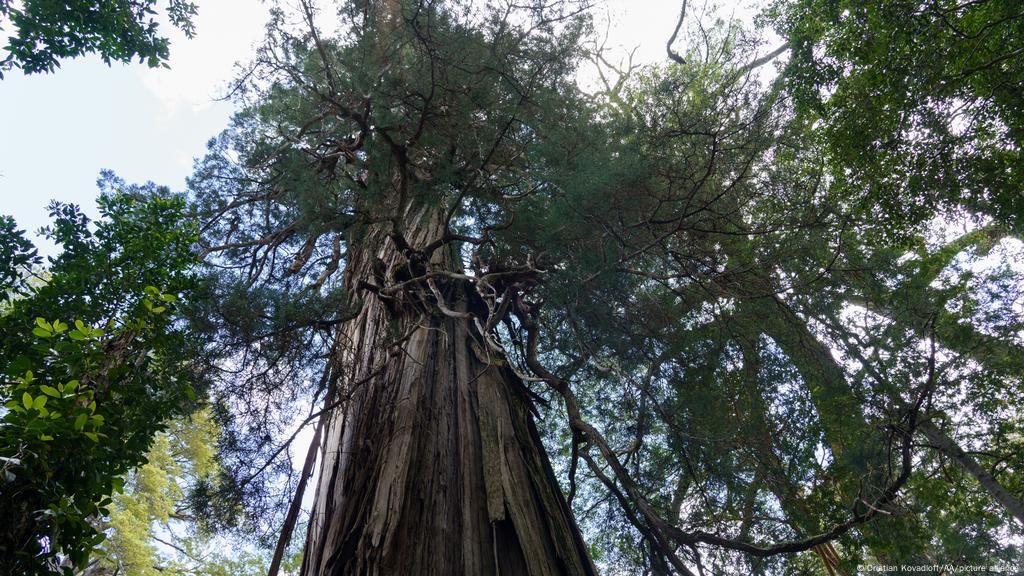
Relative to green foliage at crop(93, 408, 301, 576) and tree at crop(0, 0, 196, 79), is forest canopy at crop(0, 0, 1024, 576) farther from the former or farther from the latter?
green foliage at crop(93, 408, 301, 576)

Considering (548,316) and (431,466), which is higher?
(548,316)

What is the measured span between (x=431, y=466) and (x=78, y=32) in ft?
10.1

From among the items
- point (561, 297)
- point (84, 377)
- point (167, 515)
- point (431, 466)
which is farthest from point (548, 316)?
point (167, 515)

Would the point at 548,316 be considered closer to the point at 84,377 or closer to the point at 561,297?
the point at 561,297

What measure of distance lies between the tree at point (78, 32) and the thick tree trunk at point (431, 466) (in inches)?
78.5

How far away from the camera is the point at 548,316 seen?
532 cm

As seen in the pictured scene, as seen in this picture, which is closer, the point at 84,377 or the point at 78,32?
the point at 84,377

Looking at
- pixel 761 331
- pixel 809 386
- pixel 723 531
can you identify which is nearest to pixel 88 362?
pixel 723 531

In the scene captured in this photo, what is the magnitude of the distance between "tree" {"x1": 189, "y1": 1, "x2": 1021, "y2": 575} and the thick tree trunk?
0.06ft

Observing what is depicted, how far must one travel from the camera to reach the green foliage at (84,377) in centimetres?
125

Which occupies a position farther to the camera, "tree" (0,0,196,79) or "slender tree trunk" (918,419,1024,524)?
"slender tree trunk" (918,419,1024,524)

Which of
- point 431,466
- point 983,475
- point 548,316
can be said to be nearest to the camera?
point 431,466

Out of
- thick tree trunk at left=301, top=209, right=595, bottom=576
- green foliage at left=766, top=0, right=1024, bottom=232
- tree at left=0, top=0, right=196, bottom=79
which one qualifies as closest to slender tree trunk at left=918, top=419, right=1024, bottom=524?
green foliage at left=766, top=0, right=1024, bottom=232

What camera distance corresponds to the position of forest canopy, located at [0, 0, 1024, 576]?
2625 millimetres
